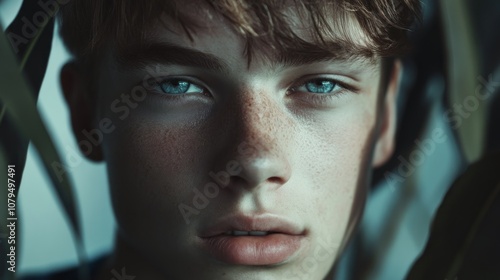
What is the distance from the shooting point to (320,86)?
746 millimetres

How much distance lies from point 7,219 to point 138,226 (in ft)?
0.50

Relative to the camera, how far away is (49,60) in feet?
2.57

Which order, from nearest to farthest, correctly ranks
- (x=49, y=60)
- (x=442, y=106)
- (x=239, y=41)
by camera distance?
(x=239, y=41), (x=49, y=60), (x=442, y=106)

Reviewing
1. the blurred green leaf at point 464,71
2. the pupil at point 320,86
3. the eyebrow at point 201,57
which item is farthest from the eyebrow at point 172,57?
the blurred green leaf at point 464,71

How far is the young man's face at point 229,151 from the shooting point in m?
0.70

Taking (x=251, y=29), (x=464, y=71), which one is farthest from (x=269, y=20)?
(x=464, y=71)

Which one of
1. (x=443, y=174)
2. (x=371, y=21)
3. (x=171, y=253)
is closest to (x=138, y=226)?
(x=171, y=253)

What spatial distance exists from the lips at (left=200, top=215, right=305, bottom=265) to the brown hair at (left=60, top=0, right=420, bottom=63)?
0.59 feet

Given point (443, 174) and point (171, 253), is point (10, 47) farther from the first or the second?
point (443, 174)

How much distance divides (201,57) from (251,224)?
0.18 m

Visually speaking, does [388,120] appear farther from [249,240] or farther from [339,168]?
[249,240]

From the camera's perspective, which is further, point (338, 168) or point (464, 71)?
point (464, 71)

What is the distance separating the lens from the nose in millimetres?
690

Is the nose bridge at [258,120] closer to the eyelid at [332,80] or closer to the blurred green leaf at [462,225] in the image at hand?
the eyelid at [332,80]
